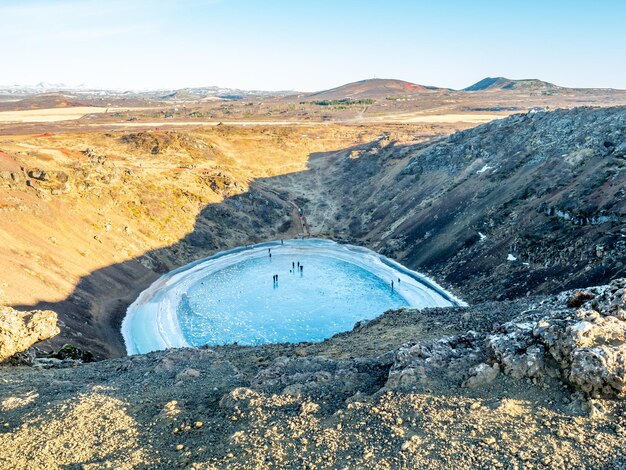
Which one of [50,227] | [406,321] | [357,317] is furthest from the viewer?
[50,227]

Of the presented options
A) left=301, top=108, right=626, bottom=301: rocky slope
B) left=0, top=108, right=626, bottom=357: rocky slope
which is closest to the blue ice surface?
left=0, top=108, right=626, bottom=357: rocky slope

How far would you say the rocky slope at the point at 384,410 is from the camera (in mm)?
12609

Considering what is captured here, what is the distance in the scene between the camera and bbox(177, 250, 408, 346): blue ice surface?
43500mm

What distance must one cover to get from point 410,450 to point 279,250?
186 feet

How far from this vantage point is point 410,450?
1262 cm

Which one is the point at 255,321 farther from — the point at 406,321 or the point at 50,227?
the point at 50,227

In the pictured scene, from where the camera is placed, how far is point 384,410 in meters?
14.4

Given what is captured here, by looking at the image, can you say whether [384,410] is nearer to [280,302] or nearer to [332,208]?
[280,302]

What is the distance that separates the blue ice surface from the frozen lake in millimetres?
98

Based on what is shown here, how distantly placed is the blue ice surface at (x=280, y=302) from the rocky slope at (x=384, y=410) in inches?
948

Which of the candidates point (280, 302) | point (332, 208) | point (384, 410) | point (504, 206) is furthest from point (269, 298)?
point (384, 410)

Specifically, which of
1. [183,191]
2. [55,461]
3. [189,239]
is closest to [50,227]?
[189,239]

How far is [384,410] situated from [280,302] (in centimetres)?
3669

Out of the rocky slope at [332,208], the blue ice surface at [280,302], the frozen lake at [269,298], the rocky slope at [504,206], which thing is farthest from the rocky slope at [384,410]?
the blue ice surface at [280,302]
